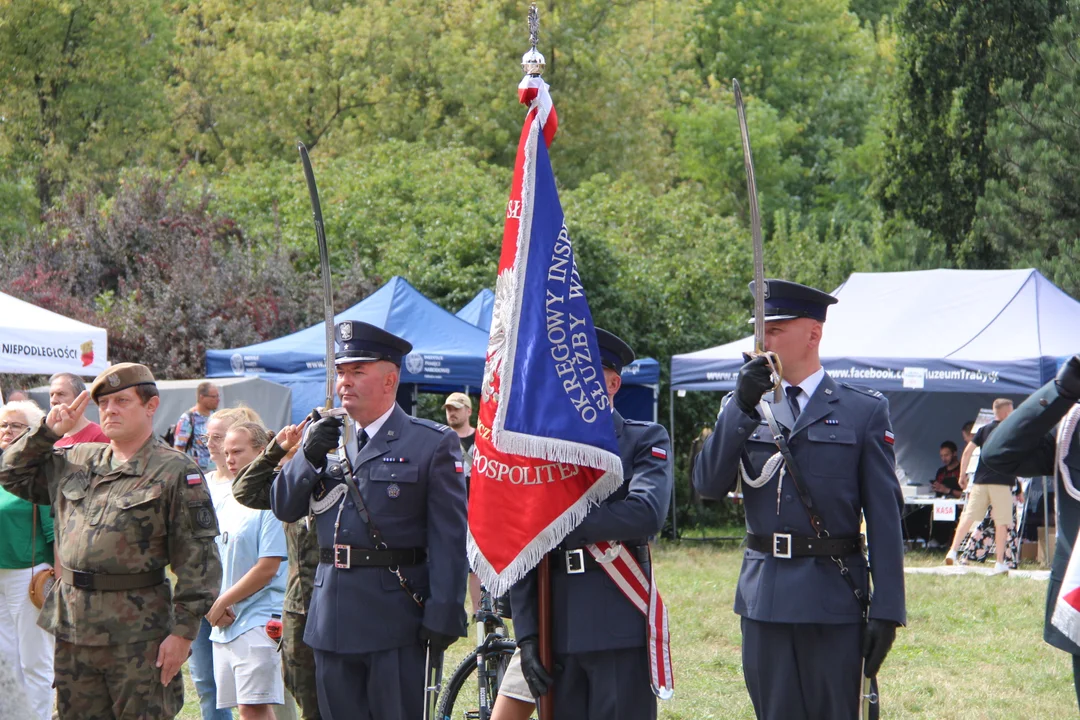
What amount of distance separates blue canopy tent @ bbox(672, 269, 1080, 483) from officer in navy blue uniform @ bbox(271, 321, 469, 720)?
422 inches

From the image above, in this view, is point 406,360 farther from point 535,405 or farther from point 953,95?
point 953,95

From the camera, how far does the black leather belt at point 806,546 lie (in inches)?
188

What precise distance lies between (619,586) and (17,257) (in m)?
19.7

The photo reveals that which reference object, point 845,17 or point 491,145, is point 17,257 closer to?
point 491,145

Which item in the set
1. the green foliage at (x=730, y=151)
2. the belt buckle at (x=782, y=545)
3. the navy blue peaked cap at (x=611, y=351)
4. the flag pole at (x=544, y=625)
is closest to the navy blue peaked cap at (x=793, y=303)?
the navy blue peaked cap at (x=611, y=351)

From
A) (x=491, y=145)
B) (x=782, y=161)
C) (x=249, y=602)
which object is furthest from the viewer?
(x=782, y=161)

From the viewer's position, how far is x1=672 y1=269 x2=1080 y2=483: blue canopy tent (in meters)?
15.1

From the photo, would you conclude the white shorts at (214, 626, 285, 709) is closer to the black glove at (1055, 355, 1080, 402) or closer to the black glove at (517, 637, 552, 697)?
the black glove at (517, 637, 552, 697)

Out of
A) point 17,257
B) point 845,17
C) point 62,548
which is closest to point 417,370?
point 62,548

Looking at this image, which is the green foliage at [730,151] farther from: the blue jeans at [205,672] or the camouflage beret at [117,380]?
the camouflage beret at [117,380]

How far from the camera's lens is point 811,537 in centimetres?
477

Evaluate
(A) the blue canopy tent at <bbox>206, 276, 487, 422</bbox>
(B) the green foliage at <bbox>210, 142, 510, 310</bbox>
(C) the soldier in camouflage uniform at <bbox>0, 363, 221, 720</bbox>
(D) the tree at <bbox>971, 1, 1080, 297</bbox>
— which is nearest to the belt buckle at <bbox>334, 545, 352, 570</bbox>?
(C) the soldier in camouflage uniform at <bbox>0, 363, 221, 720</bbox>

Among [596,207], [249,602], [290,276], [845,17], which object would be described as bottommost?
[249,602]

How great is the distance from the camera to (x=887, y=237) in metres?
25.4
